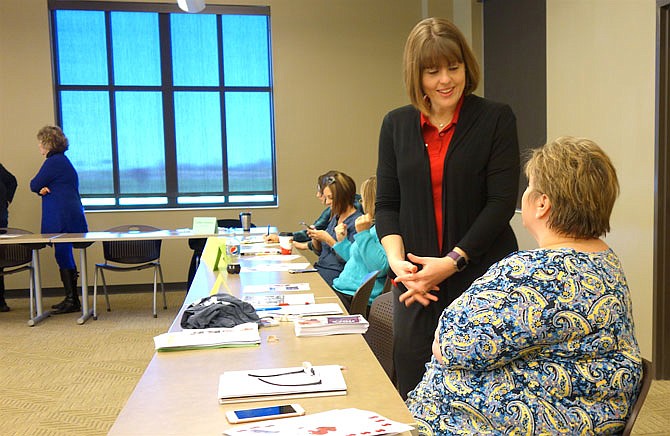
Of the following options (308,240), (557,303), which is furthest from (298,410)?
(308,240)

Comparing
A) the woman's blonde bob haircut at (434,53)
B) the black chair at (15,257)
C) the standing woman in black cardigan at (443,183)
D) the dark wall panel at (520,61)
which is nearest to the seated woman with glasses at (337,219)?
the dark wall panel at (520,61)

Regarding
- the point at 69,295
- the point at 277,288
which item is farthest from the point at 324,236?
the point at 69,295

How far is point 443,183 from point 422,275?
0.30 m

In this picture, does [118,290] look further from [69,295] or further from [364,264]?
[364,264]

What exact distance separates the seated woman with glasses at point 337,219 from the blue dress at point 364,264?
1.74 feet

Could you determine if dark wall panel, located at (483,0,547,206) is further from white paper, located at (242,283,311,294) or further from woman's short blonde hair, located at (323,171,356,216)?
white paper, located at (242,283,311,294)

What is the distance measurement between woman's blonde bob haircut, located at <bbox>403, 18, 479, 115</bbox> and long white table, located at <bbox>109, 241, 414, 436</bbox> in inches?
33.3

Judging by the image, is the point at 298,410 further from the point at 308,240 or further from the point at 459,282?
the point at 308,240

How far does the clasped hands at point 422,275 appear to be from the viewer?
6.13ft

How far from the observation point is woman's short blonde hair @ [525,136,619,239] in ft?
4.58

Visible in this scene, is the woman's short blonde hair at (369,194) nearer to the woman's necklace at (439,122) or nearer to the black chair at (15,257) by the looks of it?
the woman's necklace at (439,122)

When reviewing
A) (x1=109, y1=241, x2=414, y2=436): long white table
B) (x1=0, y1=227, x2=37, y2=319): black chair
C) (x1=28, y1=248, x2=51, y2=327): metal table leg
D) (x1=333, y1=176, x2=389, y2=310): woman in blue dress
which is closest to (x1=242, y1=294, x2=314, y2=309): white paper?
(x1=109, y1=241, x2=414, y2=436): long white table

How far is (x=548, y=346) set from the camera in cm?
132

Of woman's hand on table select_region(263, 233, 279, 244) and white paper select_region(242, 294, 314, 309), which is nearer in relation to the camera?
white paper select_region(242, 294, 314, 309)
